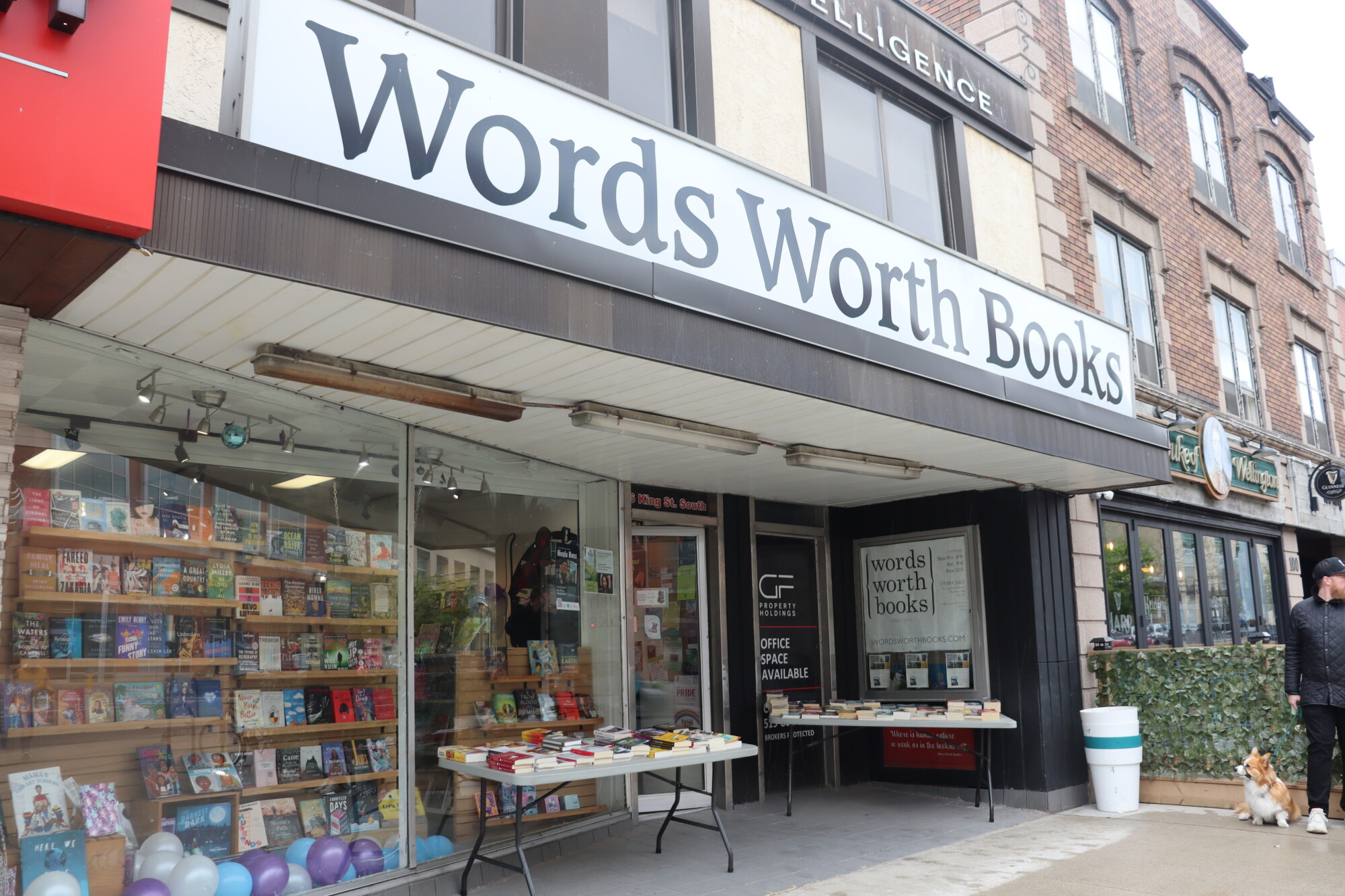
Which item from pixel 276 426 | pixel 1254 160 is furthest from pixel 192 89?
pixel 1254 160

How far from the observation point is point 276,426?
5234 millimetres

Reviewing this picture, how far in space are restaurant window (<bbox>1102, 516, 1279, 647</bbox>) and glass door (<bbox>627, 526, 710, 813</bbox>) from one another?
150 inches

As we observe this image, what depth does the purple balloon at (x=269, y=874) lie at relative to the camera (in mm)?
4816

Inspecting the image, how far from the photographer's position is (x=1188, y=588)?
35.4 ft

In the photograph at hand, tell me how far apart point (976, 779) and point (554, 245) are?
6.22 meters

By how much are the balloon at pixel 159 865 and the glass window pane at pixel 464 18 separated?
13.8ft

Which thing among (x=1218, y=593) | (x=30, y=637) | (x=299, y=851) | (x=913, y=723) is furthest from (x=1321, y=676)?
(x=30, y=637)

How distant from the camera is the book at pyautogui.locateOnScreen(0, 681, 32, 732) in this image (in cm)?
416

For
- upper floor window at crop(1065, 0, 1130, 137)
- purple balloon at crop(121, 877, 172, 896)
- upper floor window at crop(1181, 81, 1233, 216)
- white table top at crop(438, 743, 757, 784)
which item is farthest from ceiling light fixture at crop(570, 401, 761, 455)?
upper floor window at crop(1181, 81, 1233, 216)

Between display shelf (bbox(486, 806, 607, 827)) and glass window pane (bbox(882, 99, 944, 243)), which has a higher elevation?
glass window pane (bbox(882, 99, 944, 243))

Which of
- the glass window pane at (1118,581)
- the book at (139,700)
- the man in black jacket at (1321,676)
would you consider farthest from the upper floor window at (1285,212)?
the book at (139,700)

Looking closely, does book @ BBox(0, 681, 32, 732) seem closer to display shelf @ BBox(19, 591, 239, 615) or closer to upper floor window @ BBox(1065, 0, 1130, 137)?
display shelf @ BBox(19, 591, 239, 615)

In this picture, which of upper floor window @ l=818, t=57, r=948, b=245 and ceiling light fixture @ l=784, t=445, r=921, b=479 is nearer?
ceiling light fixture @ l=784, t=445, r=921, b=479

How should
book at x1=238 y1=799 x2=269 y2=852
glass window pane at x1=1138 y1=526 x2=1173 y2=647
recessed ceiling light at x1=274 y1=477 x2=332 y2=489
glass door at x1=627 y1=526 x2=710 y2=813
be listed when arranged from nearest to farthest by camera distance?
book at x1=238 y1=799 x2=269 y2=852 → recessed ceiling light at x1=274 y1=477 x2=332 y2=489 → glass door at x1=627 y1=526 x2=710 y2=813 → glass window pane at x1=1138 y1=526 x2=1173 y2=647
